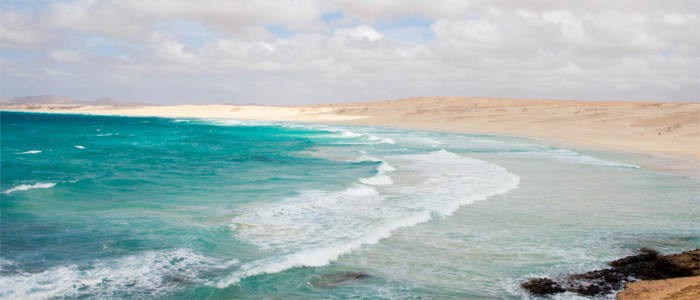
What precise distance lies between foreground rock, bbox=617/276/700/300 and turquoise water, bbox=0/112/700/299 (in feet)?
3.38

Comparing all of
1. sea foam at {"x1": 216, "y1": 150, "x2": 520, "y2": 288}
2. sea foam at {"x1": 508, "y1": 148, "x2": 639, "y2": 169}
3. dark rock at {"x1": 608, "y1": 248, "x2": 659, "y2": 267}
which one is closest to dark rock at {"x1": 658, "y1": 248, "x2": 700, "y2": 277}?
dark rock at {"x1": 608, "y1": 248, "x2": 659, "y2": 267}

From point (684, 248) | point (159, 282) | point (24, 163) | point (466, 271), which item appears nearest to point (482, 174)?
point (684, 248)

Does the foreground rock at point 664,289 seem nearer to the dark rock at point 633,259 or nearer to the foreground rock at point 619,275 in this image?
the foreground rock at point 619,275

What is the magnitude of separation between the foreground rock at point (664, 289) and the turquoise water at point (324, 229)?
1.03m

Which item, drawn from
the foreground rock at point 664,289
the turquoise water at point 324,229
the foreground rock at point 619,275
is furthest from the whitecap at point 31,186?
the foreground rock at point 664,289

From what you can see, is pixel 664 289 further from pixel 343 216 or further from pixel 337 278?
pixel 343 216

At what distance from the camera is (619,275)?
5992mm

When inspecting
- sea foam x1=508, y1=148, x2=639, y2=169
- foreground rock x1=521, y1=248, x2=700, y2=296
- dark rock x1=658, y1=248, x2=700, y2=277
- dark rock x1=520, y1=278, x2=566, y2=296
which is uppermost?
sea foam x1=508, y1=148, x2=639, y2=169

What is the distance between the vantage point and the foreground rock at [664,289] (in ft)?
15.5

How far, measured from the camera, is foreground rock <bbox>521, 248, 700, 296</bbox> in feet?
18.4

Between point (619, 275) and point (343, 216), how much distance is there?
5525 mm

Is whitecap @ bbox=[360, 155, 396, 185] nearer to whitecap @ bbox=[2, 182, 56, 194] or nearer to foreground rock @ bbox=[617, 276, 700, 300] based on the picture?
foreground rock @ bbox=[617, 276, 700, 300]

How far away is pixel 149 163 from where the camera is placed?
2020 centimetres

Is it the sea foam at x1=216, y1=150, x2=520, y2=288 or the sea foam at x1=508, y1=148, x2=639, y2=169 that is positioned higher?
the sea foam at x1=508, y1=148, x2=639, y2=169
